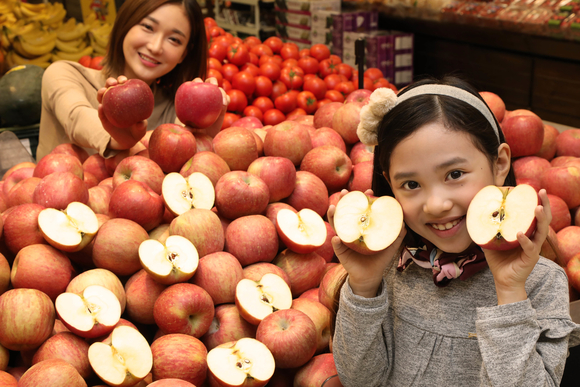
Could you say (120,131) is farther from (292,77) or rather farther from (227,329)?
(292,77)

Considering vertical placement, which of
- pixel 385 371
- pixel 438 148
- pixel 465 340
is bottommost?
pixel 385 371

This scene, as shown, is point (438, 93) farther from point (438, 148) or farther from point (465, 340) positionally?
point (465, 340)

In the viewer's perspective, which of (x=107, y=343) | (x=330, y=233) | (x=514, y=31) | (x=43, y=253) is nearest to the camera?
(x=107, y=343)

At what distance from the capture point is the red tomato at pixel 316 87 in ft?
13.0

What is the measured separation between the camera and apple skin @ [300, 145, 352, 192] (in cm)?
188

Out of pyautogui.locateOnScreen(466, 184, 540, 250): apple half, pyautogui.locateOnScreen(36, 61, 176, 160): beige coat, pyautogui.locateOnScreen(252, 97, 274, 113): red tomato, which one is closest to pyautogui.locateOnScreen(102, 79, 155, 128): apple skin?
pyautogui.locateOnScreen(36, 61, 176, 160): beige coat

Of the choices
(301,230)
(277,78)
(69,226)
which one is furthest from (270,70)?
(69,226)

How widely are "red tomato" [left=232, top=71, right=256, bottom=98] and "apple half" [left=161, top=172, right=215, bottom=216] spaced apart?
2215 mm

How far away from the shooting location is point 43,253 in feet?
4.57

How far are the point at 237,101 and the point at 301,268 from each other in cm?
234

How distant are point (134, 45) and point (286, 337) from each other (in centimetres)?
179

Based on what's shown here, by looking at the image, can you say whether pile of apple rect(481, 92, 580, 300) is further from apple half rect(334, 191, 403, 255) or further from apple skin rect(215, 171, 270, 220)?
apple skin rect(215, 171, 270, 220)

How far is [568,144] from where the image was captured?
224 cm

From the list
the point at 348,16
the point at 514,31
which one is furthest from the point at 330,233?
the point at 348,16
